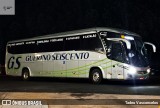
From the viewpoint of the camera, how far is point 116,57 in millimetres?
17047

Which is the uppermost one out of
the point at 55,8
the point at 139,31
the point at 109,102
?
the point at 55,8

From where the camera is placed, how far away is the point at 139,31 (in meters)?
29.9

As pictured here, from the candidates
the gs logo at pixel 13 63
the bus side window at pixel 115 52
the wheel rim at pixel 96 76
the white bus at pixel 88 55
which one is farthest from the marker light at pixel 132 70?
the gs logo at pixel 13 63

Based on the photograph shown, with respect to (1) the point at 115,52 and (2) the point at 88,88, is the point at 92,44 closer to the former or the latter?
(1) the point at 115,52

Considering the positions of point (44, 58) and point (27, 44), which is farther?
point (27, 44)

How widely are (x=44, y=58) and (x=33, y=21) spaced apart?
14.9 meters

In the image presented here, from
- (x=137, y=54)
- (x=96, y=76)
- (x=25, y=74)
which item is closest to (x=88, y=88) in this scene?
(x=96, y=76)

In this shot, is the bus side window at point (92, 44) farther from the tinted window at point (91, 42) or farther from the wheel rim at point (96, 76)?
the wheel rim at point (96, 76)

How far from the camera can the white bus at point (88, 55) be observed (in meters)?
16.9

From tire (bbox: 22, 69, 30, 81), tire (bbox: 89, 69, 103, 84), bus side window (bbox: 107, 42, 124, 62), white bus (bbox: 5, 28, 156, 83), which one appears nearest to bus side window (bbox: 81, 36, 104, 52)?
white bus (bbox: 5, 28, 156, 83)

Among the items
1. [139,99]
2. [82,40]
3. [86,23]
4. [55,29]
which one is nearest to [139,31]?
[86,23]

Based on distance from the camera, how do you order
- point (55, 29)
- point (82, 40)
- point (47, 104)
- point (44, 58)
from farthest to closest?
point (55, 29) < point (44, 58) < point (82, 40) < point (47, 104)

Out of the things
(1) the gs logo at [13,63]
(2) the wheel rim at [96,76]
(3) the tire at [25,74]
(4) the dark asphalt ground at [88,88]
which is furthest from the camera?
(1) the gs logo at [13,63]

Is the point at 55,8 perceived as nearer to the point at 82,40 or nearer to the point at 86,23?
the point at 86,23
